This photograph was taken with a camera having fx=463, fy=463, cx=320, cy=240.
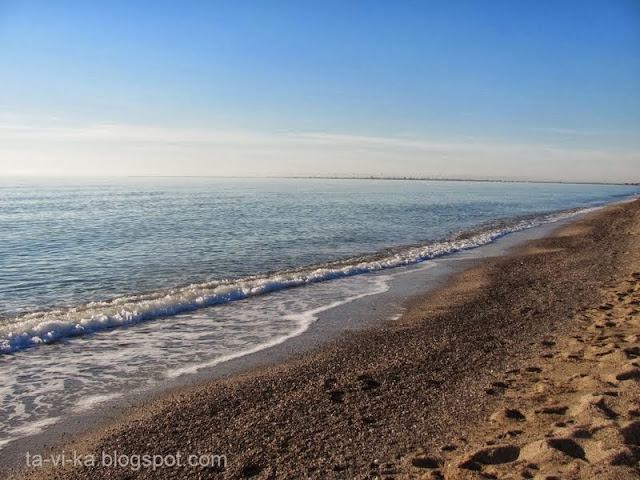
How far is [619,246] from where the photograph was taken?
20500 millimetres

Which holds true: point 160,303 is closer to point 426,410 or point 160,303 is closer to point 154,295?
point 154,295

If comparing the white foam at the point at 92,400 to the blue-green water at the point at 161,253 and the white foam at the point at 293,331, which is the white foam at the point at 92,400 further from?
the blue-green water at the point at 161,253

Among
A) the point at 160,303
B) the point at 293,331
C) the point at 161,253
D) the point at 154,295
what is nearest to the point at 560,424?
the point at 293,331

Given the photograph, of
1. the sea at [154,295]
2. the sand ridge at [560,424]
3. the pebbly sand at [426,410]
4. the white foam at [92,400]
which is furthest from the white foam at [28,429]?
the sand ridge at [560,424]

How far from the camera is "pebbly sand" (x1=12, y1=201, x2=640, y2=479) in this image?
4.51 metres

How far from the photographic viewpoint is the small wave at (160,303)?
9.67m

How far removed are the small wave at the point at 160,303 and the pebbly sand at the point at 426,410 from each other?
15.3ft

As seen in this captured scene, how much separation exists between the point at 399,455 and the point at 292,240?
20.9 meters

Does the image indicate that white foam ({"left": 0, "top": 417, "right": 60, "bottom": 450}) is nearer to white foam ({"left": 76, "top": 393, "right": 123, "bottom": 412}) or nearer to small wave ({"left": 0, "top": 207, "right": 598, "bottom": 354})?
white foam ({"left": 76, "top": 393, "right": 123, "bottom": 412})

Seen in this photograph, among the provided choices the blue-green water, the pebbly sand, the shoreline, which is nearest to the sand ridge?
the pebbly sand

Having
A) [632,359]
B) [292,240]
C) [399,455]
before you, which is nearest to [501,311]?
[632,359]

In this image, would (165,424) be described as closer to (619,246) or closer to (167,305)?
(167,305)

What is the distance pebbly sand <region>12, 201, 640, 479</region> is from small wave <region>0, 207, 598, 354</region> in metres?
4.65

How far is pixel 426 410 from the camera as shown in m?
5.74
